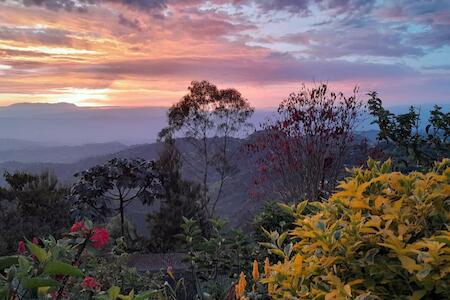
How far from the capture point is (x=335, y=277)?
6.05ft

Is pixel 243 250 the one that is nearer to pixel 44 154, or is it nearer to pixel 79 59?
pixel 79 59

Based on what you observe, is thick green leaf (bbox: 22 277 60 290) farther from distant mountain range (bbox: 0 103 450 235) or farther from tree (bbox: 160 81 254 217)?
tree (bbox: 160 81 254 217)

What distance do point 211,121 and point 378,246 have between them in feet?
55.9

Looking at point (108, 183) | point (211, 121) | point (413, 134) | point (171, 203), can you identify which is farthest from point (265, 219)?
point (211, 121)

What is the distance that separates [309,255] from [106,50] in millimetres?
10633

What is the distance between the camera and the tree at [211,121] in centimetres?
1839

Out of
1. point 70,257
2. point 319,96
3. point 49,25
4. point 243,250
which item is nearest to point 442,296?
point 70,257

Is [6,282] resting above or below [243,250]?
above

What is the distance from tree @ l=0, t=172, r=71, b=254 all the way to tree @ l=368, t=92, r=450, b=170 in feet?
20.5

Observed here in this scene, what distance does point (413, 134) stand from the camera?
20.6 ft

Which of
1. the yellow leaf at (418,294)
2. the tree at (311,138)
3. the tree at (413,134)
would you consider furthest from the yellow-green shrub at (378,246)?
the tree at (311,138)

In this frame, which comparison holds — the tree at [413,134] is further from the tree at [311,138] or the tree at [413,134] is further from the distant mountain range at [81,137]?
the tree at [311,138]

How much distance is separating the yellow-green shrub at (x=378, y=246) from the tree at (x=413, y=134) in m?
3.77

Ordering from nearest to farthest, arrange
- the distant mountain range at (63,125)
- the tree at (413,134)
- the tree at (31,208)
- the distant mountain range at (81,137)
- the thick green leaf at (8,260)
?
1. the thick green leaf at (8,260)
2. the tree at (413,134)
3. the tree at (31,208)
4. the distant mountain range at (81,137)
5. the distant mountain range at (63,125)
